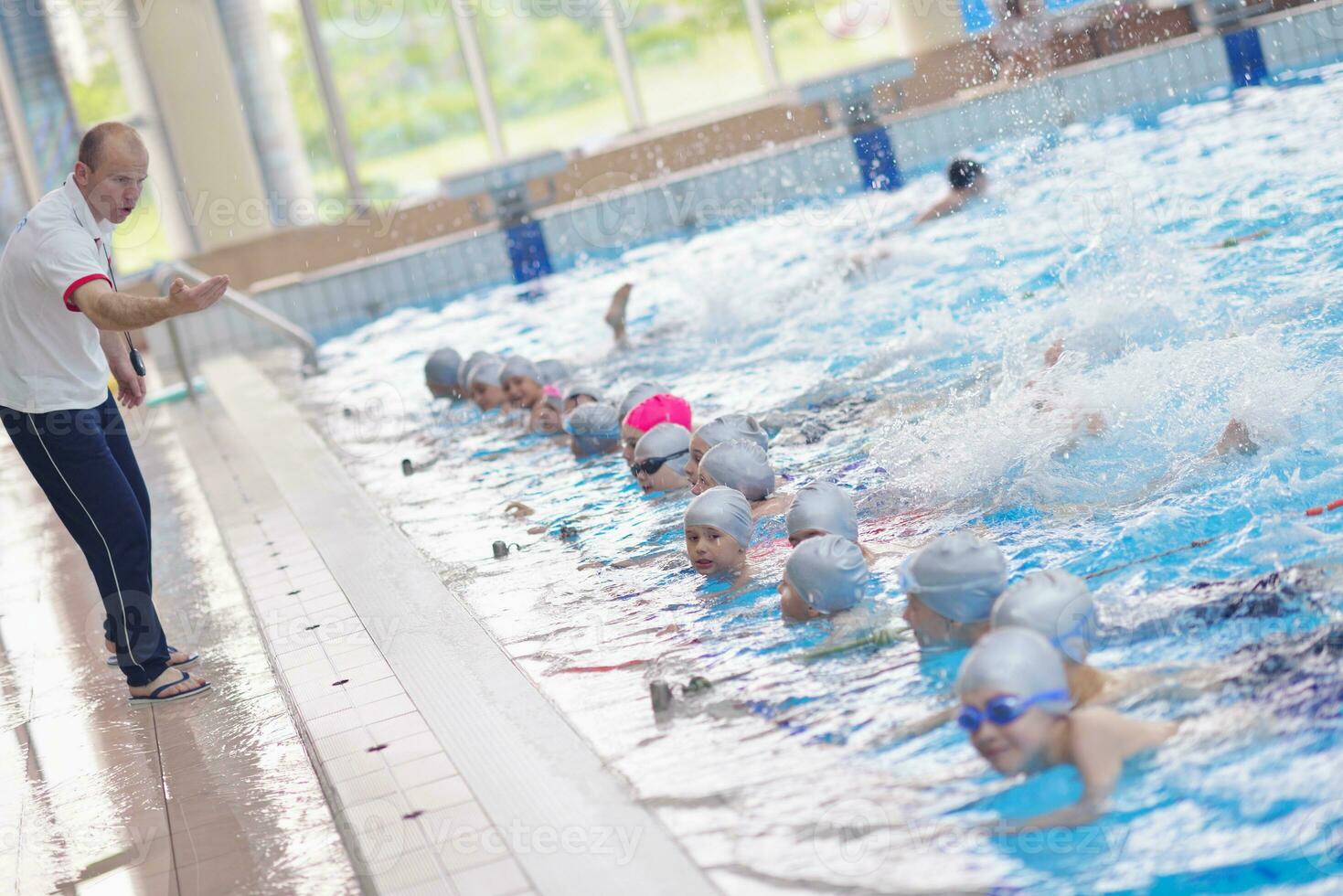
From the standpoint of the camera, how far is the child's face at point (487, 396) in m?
8.44

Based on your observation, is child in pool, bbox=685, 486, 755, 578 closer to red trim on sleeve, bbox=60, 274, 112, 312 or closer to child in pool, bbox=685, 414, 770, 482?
child in pool, bbox=685, 414, 770, 482

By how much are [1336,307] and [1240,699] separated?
3.71 m

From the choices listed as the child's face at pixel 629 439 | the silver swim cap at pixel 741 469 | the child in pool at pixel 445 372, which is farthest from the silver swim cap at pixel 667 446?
the child in pool at pixel 445 372

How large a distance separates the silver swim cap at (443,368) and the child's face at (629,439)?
2.97 m

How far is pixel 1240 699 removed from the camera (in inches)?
120

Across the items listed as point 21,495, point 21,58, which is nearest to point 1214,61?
point 21,495

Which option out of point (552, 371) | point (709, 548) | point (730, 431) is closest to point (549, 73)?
point (552, 371)

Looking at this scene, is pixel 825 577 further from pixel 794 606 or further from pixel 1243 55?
pixel 1243 55

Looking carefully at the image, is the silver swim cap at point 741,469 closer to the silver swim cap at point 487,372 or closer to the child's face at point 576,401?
the child's face at point 576,401

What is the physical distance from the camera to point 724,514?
4.68 meters

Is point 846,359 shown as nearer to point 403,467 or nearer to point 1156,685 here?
point 403,467

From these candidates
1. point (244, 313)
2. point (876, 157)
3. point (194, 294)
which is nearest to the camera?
point (194, 294)

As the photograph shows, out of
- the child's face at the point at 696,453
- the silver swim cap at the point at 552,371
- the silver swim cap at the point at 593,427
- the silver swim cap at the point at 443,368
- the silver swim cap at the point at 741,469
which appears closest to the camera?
the silver swim cap at the point at 741,469

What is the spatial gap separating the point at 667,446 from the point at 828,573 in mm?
2041
